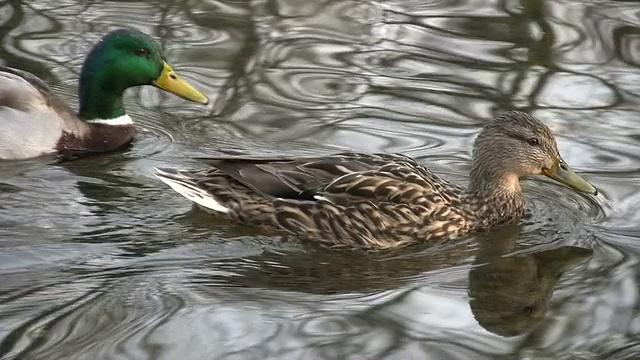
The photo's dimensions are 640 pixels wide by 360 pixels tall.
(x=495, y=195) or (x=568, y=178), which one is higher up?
(x=568, y=178)

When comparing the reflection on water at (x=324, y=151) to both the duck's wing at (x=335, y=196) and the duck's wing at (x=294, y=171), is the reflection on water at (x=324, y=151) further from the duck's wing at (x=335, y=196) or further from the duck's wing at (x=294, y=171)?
the duck's wing at (x=294, y=171)

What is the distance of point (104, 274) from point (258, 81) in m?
3.31

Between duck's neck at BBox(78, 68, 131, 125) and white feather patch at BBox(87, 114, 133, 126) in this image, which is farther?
duck's neck at BBox(78, 68, 131, 125)

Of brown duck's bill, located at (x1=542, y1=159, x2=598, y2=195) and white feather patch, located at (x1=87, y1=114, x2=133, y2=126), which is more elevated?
brown duck's bill, located at (x1=542, y1=159, x2=598, y2=195)

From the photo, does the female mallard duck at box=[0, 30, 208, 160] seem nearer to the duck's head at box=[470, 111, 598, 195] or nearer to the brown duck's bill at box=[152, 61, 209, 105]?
the brown duck's bill at box=[152, 61, 209, 105]

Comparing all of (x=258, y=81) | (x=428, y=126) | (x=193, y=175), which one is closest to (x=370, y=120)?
(x=428, y=126)

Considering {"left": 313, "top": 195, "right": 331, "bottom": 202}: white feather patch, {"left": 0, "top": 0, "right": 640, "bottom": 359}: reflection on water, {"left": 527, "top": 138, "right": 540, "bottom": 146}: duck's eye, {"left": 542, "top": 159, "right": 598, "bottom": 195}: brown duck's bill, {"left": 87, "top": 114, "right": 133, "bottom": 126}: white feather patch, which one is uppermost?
{"left": 527, "top": 138, "right": 540, "bottom": 146}: duck's eye

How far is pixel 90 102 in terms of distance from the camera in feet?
30.4

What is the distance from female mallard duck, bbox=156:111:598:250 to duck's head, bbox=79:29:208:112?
1486 millimetres

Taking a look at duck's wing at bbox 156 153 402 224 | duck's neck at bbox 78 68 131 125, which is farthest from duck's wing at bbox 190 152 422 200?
duck's neck at bbox 78 68 131 125

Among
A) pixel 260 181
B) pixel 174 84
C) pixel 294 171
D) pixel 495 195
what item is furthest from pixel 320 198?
pixel 174 84

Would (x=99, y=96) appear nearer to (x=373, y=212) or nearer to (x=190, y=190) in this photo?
(x=190, y=190)

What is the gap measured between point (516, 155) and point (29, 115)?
315 centimetres

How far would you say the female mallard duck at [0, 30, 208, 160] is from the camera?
8.75m
